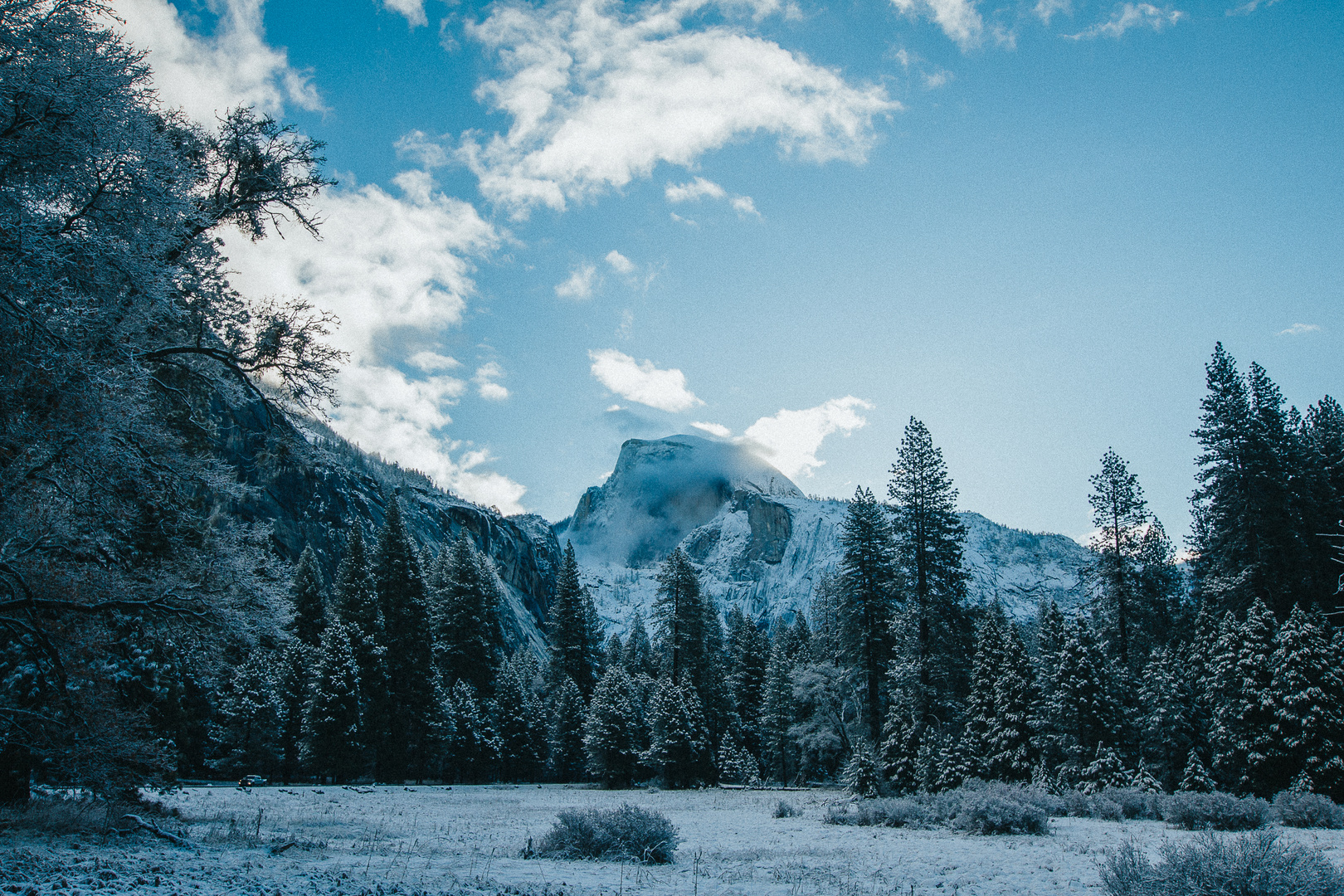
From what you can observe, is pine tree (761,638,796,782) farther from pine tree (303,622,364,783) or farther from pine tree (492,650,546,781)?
pine tree (303,622,364,783)

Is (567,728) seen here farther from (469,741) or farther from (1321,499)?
(1321,499)

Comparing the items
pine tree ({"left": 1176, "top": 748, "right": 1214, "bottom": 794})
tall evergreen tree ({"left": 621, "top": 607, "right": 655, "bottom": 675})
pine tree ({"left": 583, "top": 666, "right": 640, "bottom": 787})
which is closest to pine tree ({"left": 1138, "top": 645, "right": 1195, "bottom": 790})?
pine tree ({"left": 1176, "top": 748, "right": 1214, "bottom": 794})

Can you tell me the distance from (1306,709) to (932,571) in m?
11.1

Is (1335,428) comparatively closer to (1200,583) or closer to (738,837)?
(1200,583)

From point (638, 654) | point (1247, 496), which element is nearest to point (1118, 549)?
point (1247, 496)

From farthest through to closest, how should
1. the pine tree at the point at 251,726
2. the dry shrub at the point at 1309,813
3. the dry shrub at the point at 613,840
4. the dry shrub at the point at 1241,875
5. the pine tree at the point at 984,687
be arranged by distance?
the pine tree at the point at 251,726 < the pine tree at the point at 984,687 < the dry shrub at the point at 1309,813 < the dry shrub at the point at 613,840 < the dry shrub at the point at 1241,875

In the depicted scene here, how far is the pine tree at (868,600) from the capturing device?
30.3m

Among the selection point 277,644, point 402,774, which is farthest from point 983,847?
point 402,774

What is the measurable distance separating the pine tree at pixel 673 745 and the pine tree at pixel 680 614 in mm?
9748

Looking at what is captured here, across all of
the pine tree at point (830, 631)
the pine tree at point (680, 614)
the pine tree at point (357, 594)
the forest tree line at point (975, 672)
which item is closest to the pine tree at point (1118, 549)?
the forest tree line at point (975, 672)

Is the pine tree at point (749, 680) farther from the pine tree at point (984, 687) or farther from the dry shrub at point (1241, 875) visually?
the dry shrub at point (1241, 875)

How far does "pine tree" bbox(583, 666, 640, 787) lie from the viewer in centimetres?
3675

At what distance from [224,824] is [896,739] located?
69.3 ft

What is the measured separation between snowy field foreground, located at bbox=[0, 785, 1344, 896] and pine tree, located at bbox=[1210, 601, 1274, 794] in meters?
8.92
